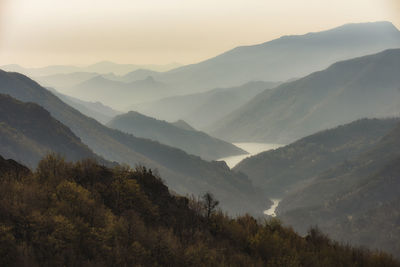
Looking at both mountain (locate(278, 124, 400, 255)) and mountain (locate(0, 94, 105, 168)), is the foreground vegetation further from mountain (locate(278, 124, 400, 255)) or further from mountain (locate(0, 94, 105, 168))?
mountain (locate(278, 124, 400, 255))

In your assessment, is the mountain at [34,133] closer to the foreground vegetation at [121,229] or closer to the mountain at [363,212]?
the mountain at [363,212]

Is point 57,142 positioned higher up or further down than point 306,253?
higher up

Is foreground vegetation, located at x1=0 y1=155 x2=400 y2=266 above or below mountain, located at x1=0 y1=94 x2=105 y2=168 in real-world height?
below

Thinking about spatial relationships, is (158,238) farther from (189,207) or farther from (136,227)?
(189,207)

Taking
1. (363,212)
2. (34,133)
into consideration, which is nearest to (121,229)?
(34,133)

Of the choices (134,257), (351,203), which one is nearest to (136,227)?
(134,257)

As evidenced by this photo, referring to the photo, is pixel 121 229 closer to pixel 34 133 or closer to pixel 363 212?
pixel 34 133

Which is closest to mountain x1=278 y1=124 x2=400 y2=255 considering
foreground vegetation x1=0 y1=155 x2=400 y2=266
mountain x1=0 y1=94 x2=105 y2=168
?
mountain x1=0 y1=94 x2=105 y2=168

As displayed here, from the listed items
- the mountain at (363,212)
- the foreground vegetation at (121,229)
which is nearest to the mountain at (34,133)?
the mountain at (363,212)
